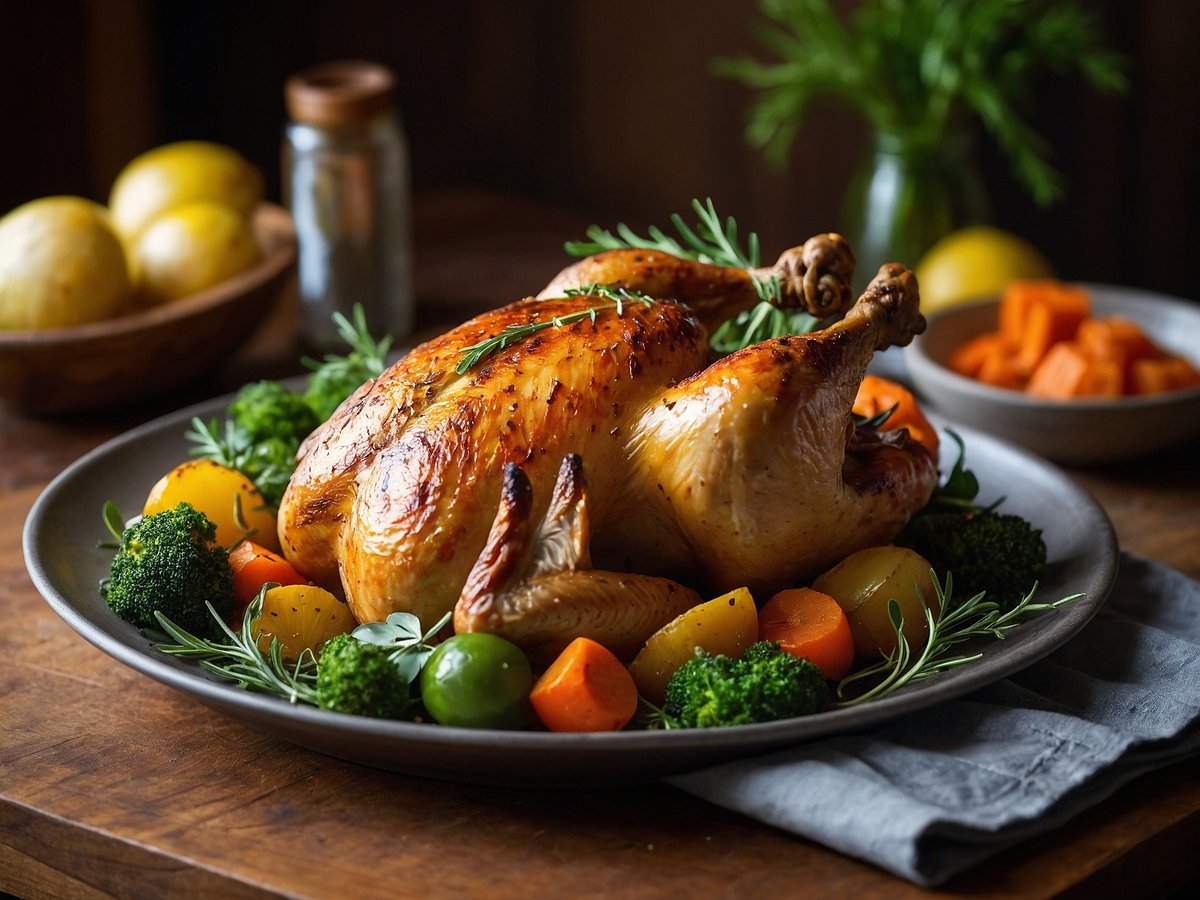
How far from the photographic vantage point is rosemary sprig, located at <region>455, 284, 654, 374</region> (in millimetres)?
2209

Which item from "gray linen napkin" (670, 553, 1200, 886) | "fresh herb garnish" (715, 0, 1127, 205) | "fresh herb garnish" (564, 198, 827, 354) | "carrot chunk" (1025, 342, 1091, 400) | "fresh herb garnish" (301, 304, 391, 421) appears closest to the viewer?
"gray linen napkin" (670, 553, 1200, 886)

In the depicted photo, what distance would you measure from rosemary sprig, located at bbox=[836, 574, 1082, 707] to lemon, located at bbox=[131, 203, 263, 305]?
7.01 feet

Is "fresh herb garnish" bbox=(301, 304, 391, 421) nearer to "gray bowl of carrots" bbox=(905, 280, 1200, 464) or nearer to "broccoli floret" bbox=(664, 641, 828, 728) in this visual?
"broccoli floret" bbox=(664, 641, 828, 728)

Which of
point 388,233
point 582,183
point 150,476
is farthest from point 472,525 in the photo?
point 582,183

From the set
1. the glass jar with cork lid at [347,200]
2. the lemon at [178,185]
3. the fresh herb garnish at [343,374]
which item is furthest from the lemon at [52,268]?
the fresh herb garnish at [343,374]

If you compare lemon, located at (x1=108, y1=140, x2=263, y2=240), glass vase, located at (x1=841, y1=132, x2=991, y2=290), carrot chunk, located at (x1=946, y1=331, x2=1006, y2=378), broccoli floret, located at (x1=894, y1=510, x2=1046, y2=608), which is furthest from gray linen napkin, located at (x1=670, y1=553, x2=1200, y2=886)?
lemon, located at (x1=108, y1=140, x2=263, y2=240)

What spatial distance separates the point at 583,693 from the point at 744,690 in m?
0.22

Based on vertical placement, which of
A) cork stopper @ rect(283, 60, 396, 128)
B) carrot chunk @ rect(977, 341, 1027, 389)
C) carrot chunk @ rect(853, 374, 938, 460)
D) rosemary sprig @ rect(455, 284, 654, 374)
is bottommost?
carrot chunk @ rect(977, 341, 1027, 389)

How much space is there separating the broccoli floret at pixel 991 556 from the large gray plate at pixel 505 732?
5 centimetres

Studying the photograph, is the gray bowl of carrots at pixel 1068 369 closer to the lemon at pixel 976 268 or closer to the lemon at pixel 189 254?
the lemon at pixel 976 268

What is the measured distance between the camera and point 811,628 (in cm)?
209

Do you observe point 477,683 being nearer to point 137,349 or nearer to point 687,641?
point 687,641

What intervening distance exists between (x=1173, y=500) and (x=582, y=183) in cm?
400

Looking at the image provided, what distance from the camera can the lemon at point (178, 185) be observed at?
385 centimetres
